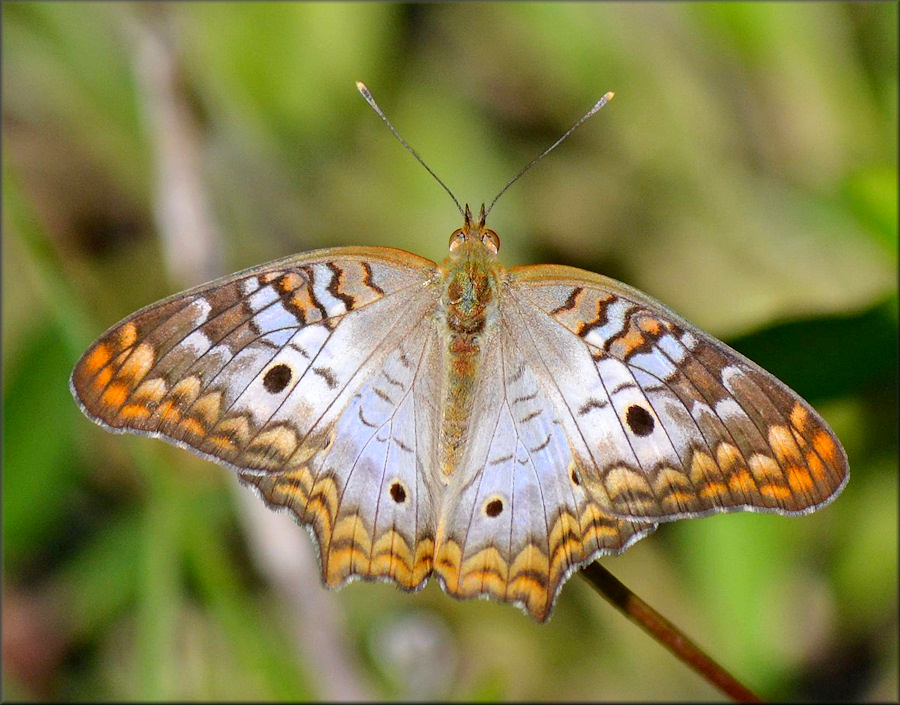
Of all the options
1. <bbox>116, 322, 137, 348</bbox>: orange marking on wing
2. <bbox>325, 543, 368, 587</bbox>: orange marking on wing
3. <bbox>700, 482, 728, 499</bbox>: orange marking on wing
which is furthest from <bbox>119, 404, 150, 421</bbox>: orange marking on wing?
<bbox>700, 482, 728, 499</bbox>: orange marking on wing

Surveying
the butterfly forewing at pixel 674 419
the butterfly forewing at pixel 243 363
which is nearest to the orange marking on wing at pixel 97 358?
the butterfly forewing at pixel 243 363

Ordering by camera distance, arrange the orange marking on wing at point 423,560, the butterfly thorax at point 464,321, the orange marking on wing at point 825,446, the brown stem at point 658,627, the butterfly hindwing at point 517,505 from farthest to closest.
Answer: the butterfly thorax at point 464,321 → the orange marking on wing at point 423,560 → the butterfly hindwing at point 517,505 → the orange marking on wing at point 825,446 → the brown stem at point 658,627

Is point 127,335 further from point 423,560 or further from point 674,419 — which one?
point 674,419

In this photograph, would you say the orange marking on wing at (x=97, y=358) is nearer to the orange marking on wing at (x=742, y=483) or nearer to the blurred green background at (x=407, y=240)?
the blurred green background at (x=407, y=240)

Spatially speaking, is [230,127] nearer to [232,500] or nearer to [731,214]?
[232,500]

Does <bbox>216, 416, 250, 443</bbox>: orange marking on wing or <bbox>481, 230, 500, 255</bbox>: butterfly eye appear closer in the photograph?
<bbox>216, 416, 250, 443</bbox>: orange marking on wing

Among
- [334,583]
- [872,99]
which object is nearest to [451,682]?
[334,583]

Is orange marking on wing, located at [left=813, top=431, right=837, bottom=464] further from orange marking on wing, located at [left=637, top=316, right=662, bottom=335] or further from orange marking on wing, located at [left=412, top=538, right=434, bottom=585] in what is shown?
orange marking on wing, located at [left=412, top=538, right=434, bottom=585]

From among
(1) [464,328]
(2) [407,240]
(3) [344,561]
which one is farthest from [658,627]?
(2) [407,240]
